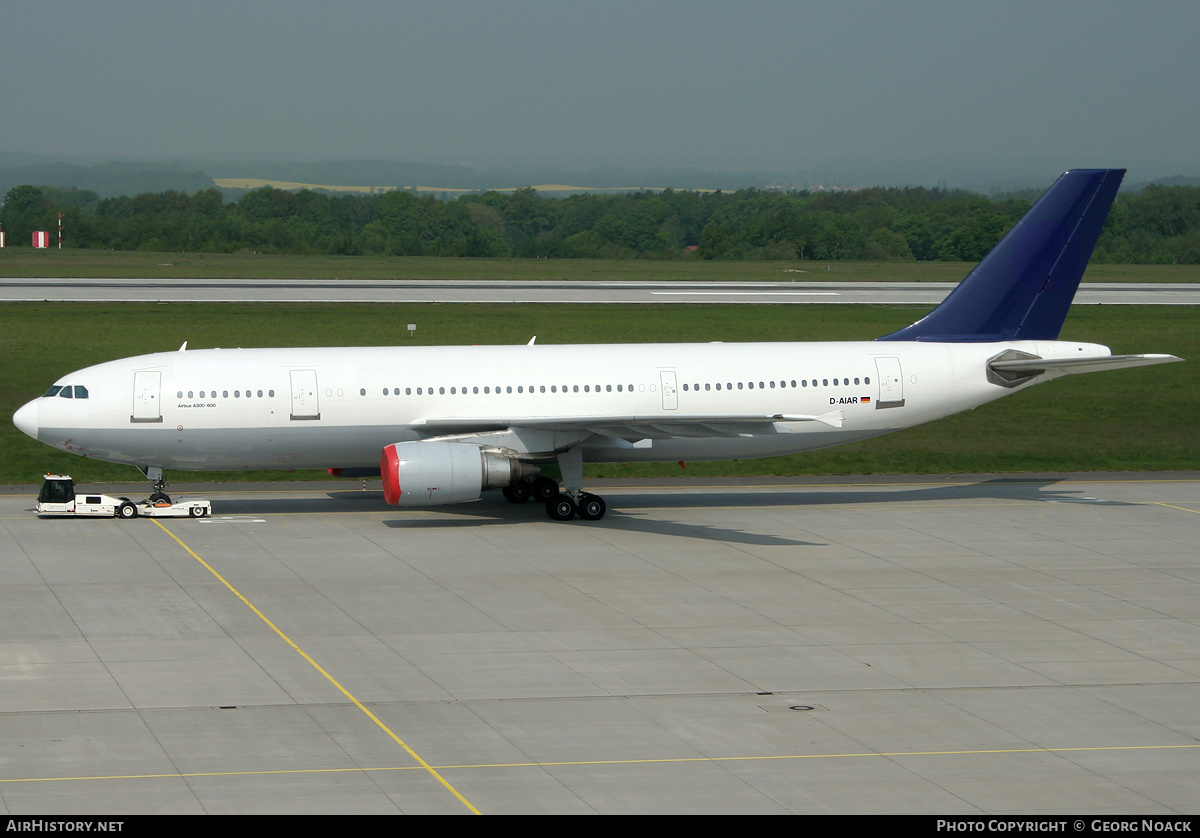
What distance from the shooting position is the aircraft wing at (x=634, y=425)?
105 feet

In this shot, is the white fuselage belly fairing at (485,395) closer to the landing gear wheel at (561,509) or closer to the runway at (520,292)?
the landing gear wheel at (561,509)

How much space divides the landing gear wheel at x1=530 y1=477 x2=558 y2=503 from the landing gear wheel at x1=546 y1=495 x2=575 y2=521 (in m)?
1.07

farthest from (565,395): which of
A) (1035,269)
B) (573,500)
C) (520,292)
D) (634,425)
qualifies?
(520,292)

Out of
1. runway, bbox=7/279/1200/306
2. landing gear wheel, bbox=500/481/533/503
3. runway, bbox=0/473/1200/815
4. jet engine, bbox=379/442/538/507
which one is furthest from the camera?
runway, bbox=7/279/1200/306

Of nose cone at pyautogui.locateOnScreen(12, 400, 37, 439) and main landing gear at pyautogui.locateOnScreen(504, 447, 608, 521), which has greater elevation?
nose cone at pyautogui.locateOnScreen(12, 400, 37, 439)

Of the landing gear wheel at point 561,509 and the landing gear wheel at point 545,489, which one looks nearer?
the landing gear wheel at point 561,509

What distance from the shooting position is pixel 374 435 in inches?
1337

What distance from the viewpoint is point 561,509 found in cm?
3419

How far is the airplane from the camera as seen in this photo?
32969 mm

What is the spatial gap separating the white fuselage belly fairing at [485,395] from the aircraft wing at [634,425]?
0.10m

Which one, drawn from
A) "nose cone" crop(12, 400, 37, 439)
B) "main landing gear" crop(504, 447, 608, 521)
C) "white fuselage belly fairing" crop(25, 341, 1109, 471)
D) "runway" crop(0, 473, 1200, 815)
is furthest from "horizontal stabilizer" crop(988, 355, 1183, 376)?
"nose cone" crop(12, 400, 37, 439)

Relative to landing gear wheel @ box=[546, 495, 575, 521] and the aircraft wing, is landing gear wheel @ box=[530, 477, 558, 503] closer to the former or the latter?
landing gear wheel @ box=[546, 495, 575, 521]

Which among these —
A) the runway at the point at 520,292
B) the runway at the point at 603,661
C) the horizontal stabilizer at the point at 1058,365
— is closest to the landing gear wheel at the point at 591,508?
the runway at the point at 603,661
